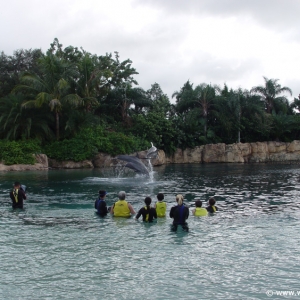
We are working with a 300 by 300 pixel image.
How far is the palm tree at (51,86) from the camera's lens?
36.5m

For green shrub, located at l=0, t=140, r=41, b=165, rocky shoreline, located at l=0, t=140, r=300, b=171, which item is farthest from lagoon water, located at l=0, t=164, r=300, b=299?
rocky shoreline, located at l=0, t=140, r=300, b=171

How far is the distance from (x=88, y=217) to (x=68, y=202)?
146 inches

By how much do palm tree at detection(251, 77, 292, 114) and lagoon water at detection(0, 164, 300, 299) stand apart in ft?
134

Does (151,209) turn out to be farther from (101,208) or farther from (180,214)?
(101,208)

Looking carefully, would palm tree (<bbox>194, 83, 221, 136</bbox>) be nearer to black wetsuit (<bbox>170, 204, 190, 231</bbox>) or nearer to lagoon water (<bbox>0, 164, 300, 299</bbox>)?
lagoon water (<bbox>0, 164, 300, 299</bbox>)

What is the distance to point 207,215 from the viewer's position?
1331 centimetres

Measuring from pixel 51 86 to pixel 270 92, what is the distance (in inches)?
1200

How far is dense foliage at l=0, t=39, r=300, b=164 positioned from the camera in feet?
123

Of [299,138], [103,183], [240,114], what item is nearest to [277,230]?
[103,183]

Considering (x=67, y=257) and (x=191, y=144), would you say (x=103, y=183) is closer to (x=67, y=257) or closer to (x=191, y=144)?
(x=67, y=257)

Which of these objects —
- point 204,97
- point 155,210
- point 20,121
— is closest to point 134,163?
point 155,210

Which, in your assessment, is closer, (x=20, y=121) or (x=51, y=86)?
(x=20, y=121)

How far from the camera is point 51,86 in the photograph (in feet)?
124

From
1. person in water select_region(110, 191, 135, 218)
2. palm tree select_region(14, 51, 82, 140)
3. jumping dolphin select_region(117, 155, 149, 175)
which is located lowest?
person in water select_region(110, 191, 135, 218)
